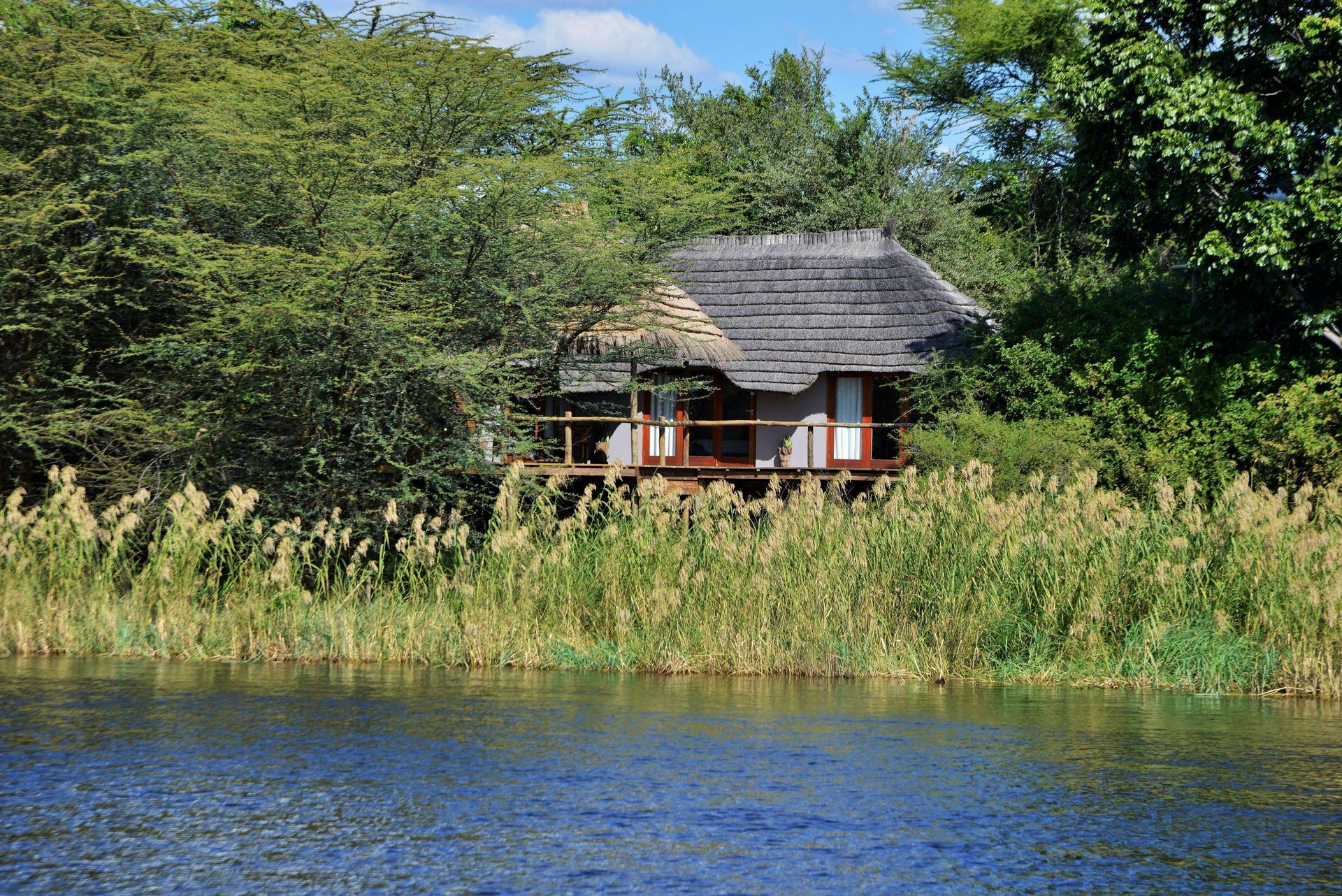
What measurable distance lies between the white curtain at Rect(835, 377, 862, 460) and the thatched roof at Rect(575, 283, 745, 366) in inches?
82.9

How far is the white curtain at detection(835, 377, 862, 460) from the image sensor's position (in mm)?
27875

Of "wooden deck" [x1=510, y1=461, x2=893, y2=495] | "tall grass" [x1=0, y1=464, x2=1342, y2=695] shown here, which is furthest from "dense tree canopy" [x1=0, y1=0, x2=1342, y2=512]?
"tall grass" [x1=0, y1=464, x2=1342, y2=695]

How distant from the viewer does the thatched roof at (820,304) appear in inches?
1059

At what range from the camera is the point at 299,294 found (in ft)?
54.2

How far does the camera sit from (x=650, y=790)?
7594 mm

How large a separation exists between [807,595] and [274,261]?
771cm

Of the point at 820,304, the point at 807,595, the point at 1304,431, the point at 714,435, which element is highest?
the point at 820,304

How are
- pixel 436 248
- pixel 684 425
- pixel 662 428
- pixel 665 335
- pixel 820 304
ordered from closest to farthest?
pixel 436 248 < pixel 665 335 < pixel 684 425 < pixel 662 428 < pixel 820 304

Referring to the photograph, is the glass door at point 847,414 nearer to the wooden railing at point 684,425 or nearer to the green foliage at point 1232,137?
the wooden railing at point 684,425

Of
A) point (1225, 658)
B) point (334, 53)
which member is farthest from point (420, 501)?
point (1225, 658)

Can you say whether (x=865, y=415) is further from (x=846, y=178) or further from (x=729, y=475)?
(x=846, y=178)

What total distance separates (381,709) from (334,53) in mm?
11989

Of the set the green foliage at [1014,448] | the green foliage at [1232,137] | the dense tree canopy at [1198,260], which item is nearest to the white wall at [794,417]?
the dense tree canopy at [1198,260]

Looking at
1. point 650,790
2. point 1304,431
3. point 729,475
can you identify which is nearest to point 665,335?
point 729,475
